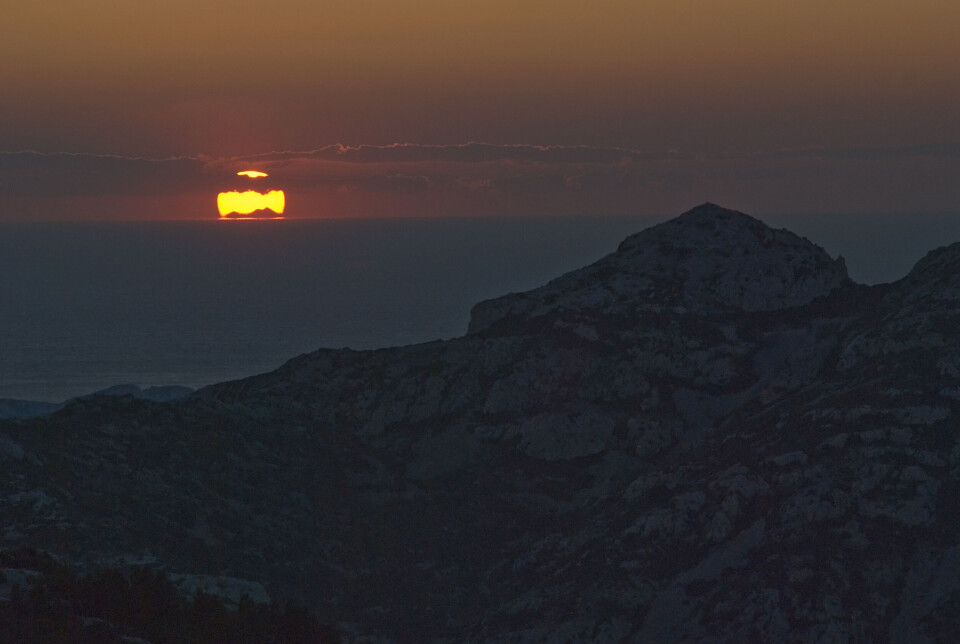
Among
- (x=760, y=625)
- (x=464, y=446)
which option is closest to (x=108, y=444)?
(x=464, y=446)

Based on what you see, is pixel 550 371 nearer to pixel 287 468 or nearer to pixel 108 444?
pixel 287 468

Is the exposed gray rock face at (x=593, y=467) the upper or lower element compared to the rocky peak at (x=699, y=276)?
lower

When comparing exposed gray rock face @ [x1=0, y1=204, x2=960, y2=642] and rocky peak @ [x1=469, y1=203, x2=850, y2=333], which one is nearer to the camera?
exposed gray rock face @ [x1=0, y1=204, x2=960, y2=642]

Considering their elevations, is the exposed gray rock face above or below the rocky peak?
below

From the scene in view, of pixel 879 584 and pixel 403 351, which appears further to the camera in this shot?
pixel 403 351

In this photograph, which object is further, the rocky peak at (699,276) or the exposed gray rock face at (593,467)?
the rocky peak at (699,276)
